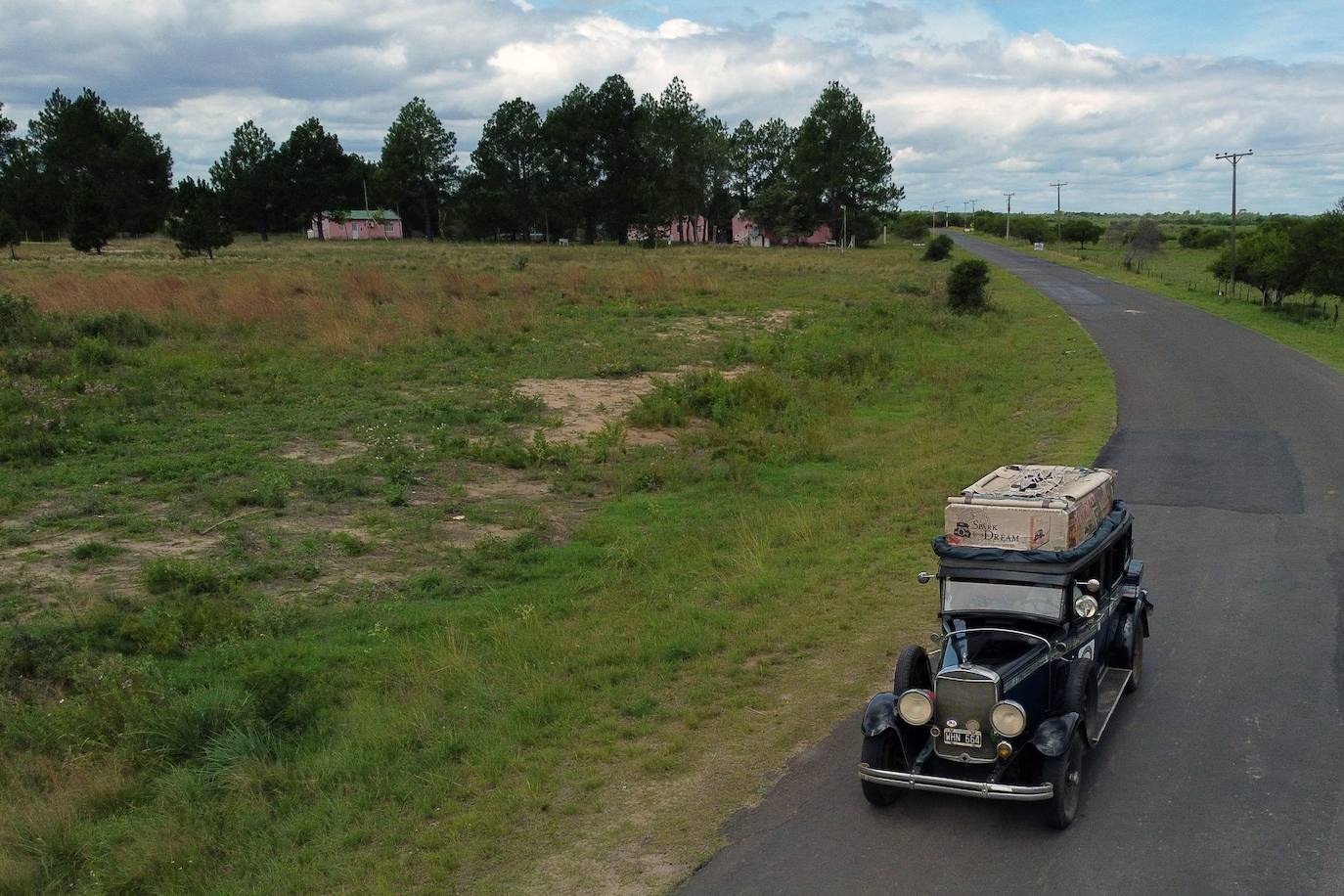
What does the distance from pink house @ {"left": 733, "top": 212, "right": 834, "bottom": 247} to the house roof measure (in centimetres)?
3672

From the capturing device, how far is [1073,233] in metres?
116

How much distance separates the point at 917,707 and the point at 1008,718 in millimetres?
602

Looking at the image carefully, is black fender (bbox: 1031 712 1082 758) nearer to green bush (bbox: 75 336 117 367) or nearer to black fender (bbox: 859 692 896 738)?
black fender (bbox: 859 692 896 738)

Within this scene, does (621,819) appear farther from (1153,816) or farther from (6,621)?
(6,621)

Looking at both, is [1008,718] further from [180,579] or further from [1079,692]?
[180,579]

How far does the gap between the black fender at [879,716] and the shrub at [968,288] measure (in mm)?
34163

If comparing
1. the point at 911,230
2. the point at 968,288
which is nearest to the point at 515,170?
the point at 911,230

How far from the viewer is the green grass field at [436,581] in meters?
7.40

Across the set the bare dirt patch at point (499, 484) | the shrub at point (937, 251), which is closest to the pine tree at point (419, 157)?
the shrub at point (937, 251)

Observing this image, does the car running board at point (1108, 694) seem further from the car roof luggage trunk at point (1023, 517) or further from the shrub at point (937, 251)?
the shrub at point (937, 251)

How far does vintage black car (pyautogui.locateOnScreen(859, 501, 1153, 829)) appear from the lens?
22.6 ft

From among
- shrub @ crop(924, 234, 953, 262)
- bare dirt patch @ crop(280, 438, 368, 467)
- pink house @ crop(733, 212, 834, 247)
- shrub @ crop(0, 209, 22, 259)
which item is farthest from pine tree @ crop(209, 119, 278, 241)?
bare dirt patch @ crop(280, 438, 368, 467)

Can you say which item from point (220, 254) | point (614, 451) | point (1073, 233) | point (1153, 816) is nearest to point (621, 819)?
point (1153, 816)

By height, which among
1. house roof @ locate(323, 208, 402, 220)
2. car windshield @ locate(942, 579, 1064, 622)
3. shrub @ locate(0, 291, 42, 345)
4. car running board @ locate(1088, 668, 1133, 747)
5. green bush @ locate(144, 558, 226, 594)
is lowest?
car running board @ locate(1088, 668, 1133, 747)
